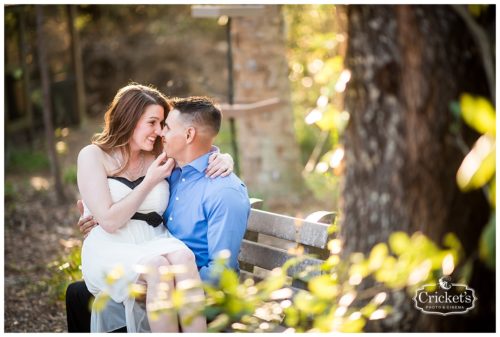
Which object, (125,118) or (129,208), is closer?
(129,208)

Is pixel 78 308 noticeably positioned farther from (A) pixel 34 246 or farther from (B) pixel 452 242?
(A) pixel 34 246

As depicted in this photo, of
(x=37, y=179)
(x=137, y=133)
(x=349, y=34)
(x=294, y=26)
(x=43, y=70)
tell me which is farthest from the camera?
(x=294, y=26)

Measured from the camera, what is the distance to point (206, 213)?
3.17 metres

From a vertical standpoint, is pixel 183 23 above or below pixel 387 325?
above

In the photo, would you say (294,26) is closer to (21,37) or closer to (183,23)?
(21,37)

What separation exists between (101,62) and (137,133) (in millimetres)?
10394

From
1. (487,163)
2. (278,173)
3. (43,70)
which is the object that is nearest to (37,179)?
(43,70)

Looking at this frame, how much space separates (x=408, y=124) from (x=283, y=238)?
1.17 metres

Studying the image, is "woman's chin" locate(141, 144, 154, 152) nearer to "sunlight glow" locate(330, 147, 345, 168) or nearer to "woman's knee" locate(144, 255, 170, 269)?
"woman's knee" locate(144, 255, 170, 269)

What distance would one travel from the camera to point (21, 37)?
9898mm

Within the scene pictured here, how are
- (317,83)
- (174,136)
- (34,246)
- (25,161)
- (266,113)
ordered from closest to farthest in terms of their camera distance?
(174,136) → (34,246) → (266,113) → (317,83) → (25,161)

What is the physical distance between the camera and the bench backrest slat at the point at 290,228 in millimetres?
3055

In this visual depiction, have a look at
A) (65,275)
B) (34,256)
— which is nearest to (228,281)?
(65,275)

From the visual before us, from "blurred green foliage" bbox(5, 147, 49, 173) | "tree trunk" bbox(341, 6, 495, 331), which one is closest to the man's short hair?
"tree trunk" bbox(341, 6, 495, 331)
